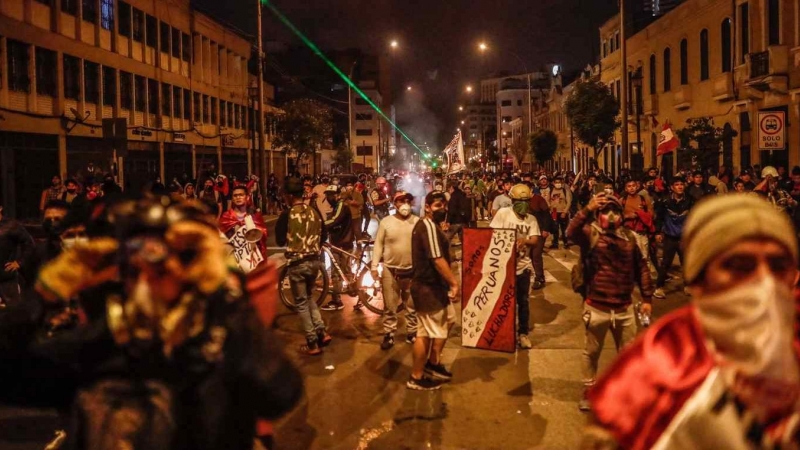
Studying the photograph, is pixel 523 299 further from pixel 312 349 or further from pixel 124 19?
pixel 124 19

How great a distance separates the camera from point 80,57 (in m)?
32.2

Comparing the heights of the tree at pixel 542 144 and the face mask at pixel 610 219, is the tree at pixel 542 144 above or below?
above

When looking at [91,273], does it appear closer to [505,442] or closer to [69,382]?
[69,382]

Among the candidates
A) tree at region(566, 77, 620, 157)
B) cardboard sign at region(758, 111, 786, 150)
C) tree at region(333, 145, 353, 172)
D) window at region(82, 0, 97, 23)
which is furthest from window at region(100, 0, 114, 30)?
tree at region(333, 145, 353, 172)

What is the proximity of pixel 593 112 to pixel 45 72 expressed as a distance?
23103mm

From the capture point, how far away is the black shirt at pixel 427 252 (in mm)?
7488

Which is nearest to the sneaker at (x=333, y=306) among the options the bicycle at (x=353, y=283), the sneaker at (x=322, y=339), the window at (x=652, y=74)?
the bicycle at (x=353, y=283)

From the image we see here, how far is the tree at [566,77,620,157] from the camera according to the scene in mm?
37406

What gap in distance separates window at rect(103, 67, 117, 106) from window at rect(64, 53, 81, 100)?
2.40 metres

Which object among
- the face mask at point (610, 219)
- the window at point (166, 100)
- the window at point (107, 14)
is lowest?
the face mask at point (610, 219)

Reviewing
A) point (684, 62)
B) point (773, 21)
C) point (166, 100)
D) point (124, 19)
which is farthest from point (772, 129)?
point (166, 100)

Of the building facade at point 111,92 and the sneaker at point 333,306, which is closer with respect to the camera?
the sneaker at point 333,306

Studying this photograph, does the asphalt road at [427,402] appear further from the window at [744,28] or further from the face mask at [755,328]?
the window at [744,28]

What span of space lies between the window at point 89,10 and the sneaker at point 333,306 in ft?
83.1
